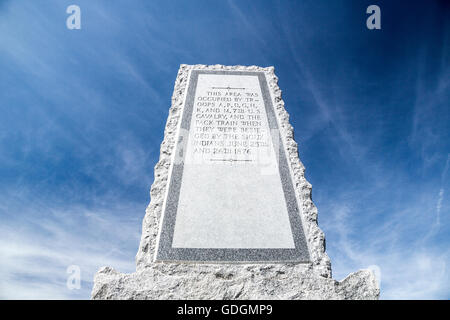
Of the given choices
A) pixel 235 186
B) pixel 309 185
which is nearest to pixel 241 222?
pixel 235 186

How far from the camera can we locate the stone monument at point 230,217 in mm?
2633

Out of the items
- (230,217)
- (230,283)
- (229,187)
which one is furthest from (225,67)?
(230,283)

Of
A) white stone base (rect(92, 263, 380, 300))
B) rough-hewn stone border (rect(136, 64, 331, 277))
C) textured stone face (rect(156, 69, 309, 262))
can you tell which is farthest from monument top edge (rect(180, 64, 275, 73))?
white stone base (rect(92, 263, 380, 300))

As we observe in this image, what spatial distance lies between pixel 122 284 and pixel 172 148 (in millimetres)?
1864

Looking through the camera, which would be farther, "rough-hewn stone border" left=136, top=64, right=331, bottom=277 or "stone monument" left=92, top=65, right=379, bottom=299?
"rough-hewn stone border" left=136, top=64, right=331, bottom=277

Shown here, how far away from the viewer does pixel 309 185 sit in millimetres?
3512

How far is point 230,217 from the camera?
3.15 meters

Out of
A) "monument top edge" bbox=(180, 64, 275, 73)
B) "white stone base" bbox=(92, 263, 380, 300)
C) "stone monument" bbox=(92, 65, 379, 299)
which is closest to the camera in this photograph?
"white stone base" bbox=(92, 263, 380, 300)

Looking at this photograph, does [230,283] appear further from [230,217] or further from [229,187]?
[229,187]

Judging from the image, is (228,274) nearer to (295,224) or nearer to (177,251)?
(177,251)

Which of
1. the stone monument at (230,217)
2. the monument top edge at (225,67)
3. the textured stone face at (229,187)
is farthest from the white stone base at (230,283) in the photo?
the monument top edge at (225,67)

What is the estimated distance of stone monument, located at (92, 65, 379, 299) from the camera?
2.63 m

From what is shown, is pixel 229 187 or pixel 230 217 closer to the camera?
pixel 230 217

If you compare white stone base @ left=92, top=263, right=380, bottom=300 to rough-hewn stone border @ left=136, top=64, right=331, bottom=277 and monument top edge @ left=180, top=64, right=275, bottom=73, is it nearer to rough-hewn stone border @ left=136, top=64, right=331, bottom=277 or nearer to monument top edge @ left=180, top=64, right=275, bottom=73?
rough-hewn stone border @ left=136, top=64, right=331, bottom=277
